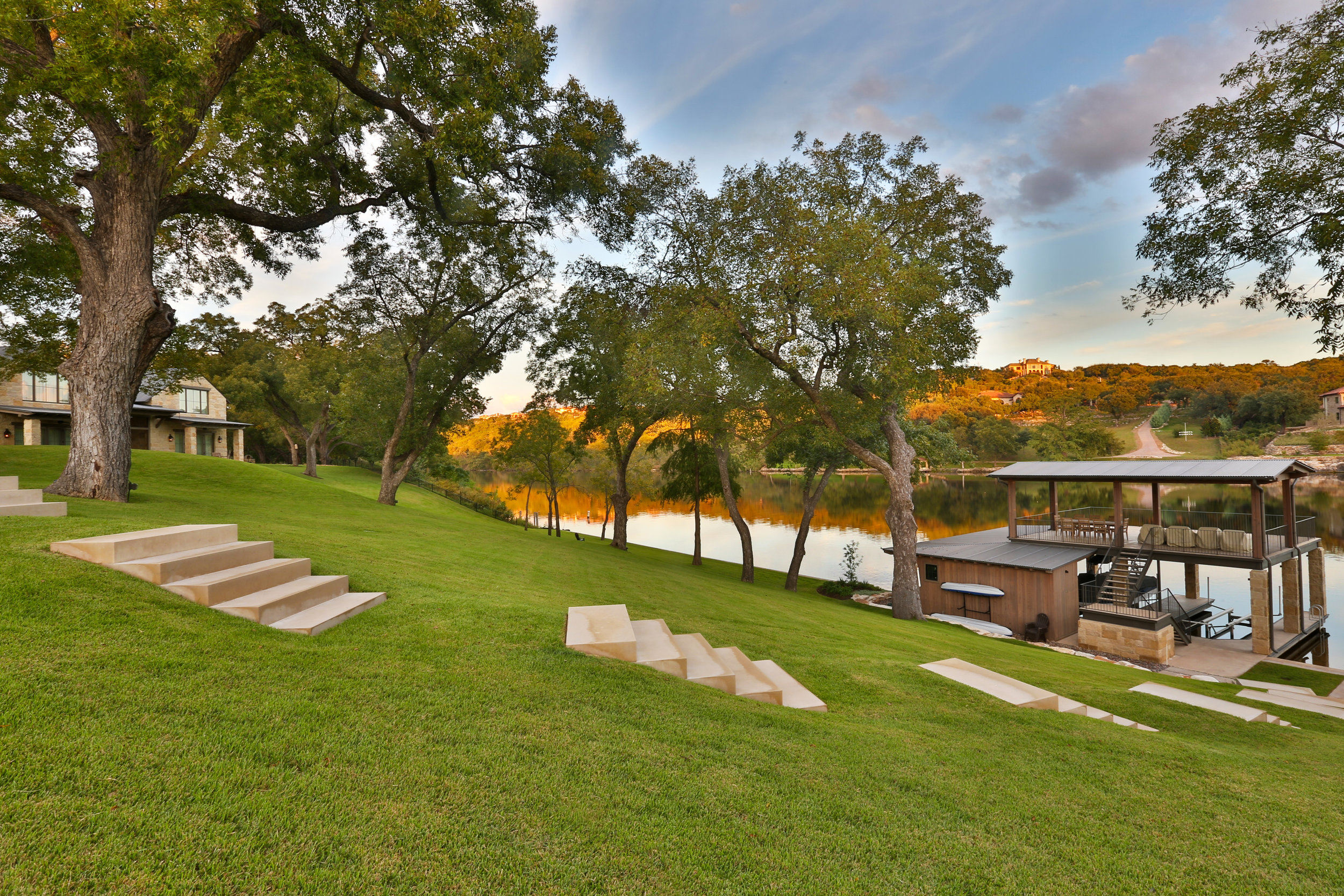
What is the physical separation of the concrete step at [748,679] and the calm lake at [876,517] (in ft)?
62.2

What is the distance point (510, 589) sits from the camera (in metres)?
7.87

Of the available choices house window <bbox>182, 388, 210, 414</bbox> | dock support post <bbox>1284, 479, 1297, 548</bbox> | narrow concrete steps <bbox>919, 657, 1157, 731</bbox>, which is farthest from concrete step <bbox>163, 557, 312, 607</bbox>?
house window <bbox>182, 388, 210, 414</bbox>

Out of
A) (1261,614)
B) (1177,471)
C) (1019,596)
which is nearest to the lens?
(1261,614)

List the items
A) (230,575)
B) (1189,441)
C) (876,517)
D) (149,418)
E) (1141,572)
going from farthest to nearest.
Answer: (1189,441) < (876,517) < (149,418) < (1141,572) < (230,575)

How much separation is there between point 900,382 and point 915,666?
8.32 meters

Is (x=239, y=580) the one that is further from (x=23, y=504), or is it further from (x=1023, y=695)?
(x=1023, y=695)

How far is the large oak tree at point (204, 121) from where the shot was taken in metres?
7.41

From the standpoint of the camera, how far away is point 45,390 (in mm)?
28031

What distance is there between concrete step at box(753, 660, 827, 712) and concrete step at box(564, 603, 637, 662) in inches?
60.6

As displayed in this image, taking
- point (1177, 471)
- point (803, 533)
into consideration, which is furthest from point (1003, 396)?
point (803, 533)

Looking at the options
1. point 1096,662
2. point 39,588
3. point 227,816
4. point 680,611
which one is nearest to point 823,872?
point 227,816

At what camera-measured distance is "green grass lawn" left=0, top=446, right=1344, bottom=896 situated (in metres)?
2.15

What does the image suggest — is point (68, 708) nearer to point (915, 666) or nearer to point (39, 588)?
point (39, 588)

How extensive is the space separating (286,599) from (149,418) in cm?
3653
